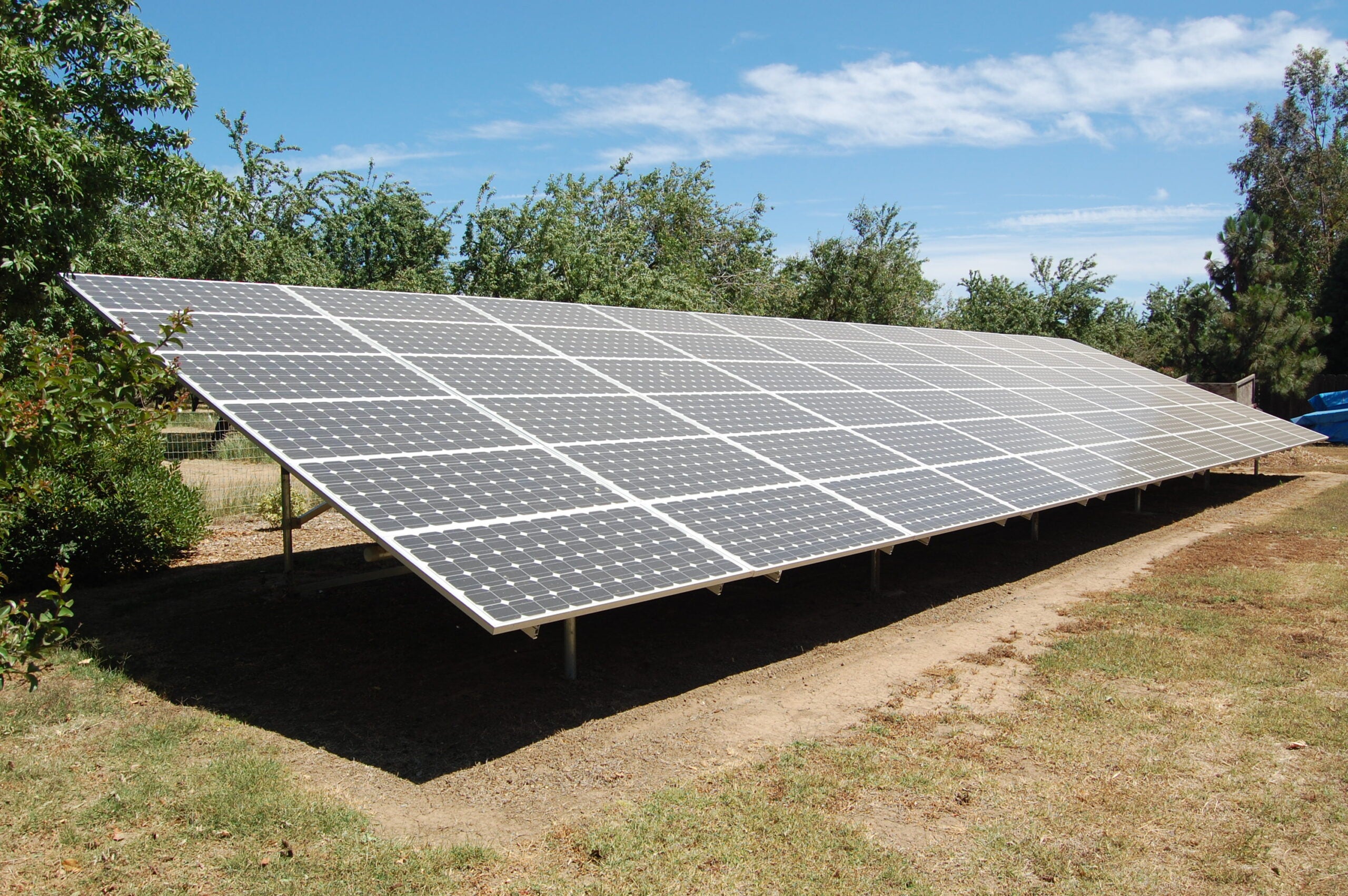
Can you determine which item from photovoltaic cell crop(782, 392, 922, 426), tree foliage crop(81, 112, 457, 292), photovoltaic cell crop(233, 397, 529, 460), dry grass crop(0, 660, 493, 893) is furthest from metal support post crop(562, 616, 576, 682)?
tree foliage crop(81, 112, 457, 292)

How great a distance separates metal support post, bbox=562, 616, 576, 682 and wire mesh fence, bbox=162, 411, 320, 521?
7657 mm

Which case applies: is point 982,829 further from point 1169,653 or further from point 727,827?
point 1169,653

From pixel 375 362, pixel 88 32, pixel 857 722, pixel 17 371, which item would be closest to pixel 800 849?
pixel 857 722

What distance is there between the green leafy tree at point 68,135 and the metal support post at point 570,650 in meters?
7.82

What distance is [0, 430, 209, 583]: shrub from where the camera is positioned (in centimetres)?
1201

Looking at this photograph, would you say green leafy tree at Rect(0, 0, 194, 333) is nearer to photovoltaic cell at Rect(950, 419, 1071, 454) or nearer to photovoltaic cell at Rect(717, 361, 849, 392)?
photovoltaic cell at Rect(717, 361, 849, 392)

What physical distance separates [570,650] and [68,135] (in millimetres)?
9156

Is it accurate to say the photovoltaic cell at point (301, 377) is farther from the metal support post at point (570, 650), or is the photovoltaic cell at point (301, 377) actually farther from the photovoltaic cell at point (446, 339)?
the metal support post at point (570, 650)

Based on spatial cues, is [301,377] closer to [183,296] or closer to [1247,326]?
[183,296]

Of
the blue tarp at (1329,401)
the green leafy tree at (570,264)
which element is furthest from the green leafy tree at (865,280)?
the blue tarp at (1329,401)

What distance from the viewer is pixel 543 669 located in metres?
9.48

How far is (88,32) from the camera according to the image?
43.1 feet

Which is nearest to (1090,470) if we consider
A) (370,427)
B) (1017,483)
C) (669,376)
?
(1017,483)

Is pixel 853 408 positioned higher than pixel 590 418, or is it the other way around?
pixel 590 418
